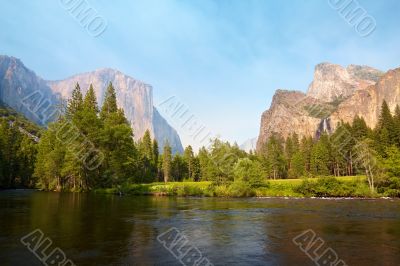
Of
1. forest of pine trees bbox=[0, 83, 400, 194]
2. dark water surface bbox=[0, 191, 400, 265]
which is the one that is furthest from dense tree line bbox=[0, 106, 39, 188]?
dark water surface bbox=[0, 191, 400, 265]

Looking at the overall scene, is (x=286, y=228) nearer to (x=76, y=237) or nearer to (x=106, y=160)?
(x=76, y=237)

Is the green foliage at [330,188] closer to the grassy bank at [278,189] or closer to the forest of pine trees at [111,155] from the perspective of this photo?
the grassy bank at [278,189]

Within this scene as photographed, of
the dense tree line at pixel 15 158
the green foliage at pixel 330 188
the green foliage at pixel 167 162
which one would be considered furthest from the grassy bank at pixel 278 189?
the green foliage at pixel 167 162

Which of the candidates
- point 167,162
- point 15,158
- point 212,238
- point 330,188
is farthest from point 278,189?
point 15,158

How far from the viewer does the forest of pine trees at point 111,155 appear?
6981 cm

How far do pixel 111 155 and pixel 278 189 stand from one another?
40197 millimetres

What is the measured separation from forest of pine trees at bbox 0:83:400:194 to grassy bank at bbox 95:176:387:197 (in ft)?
7.69

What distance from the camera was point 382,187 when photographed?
62375mm

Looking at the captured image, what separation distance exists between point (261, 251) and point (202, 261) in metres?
3.67

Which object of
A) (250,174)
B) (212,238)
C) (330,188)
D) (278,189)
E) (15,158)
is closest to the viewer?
(212,238)

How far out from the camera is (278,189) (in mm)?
67812

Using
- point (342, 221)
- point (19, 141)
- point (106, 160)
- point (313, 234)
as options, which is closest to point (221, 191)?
point (106, 160)

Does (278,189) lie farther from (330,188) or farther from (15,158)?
(15,158)

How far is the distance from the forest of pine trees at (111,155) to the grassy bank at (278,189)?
2344 millimetres
